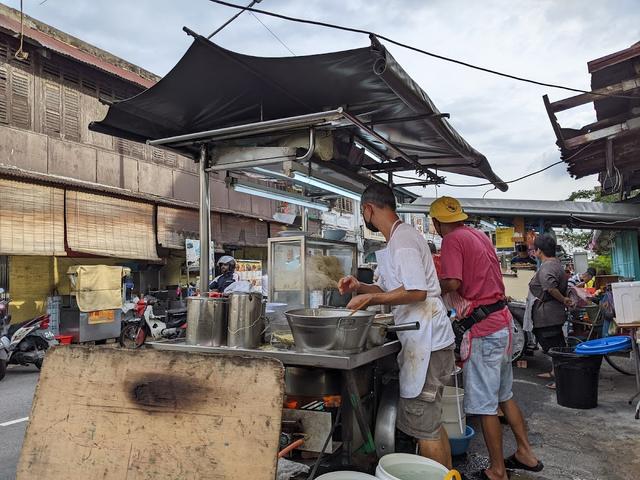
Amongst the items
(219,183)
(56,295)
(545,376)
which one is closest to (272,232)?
(219,183)

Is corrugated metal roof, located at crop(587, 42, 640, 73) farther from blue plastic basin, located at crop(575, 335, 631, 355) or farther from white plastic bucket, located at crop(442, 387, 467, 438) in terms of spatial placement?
white plastic bucket, located at crop(442, 387, 467, 438)

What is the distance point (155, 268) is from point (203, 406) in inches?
507

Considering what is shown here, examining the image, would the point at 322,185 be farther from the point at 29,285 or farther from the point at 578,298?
the point at 29,285

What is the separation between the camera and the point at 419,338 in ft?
9.23

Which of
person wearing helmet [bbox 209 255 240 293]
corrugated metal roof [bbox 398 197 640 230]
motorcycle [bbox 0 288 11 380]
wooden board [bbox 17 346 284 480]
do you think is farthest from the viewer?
corrugated metal roof [bbox 398 197 640 230]

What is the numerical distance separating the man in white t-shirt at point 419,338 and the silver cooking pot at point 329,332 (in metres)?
0.16

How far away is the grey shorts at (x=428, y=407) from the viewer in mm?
2775

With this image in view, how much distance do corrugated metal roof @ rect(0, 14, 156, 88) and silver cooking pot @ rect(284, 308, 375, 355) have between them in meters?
11.0

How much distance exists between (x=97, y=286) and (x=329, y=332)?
9044 mm

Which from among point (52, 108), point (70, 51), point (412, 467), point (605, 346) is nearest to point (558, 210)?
point (605, 346)

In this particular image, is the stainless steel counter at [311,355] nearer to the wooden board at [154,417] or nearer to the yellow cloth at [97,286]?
the wooden board at [154,417]

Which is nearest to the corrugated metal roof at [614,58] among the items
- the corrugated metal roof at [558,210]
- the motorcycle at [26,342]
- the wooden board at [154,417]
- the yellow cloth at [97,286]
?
the corrugated metal roof at [558,210]

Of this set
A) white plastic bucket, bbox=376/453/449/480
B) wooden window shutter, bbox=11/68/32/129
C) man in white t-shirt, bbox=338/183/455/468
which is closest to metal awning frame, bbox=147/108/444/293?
man in white t-shirt, bbox=338/183/455/468

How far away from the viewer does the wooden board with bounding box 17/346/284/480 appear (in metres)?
1.94
